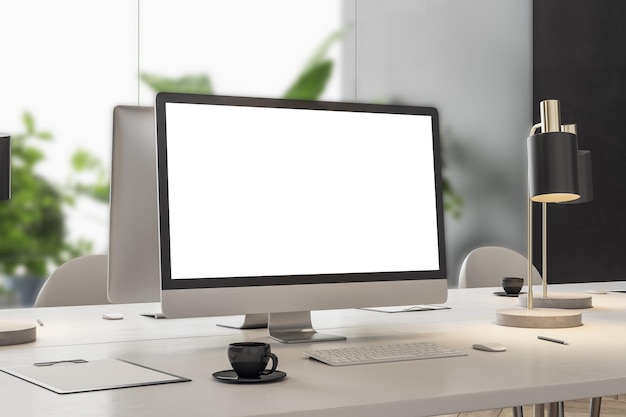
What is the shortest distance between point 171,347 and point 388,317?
0.66 metres

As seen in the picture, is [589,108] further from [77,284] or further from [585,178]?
[77,284]

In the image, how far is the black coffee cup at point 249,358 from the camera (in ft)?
4.15

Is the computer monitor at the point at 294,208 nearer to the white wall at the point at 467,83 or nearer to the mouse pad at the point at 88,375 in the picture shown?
the mouse pad at the point at 88,375

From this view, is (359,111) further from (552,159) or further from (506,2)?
(506,2)

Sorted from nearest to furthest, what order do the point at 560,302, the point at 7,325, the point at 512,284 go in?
the point at 7,325, the point at 560,302, the point at 512,284

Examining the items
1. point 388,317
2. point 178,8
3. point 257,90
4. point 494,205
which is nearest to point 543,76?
point 494,205

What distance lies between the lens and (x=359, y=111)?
180 centimetres

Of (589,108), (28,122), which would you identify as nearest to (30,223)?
(28,122)

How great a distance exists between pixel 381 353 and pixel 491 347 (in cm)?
21

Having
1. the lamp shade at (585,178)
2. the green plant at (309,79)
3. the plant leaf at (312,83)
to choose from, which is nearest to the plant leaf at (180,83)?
the green plant at (309,79)

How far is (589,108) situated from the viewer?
18.9ft

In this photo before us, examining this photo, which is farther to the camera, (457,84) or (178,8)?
(457,84)

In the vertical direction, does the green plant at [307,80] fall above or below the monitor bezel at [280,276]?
above

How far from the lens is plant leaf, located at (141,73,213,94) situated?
422cm
